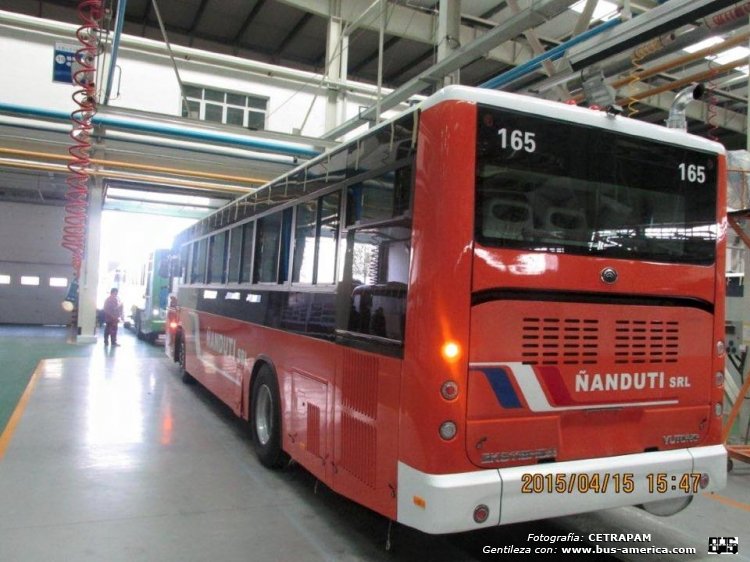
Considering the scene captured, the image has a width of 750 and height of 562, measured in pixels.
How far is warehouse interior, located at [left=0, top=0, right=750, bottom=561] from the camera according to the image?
4320 mm

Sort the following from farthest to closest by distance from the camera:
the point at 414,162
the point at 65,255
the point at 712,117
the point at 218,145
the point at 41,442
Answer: the point at 65,255 < the point at 712,117 < the point at 218,145 < the point at 41,442 < the point at 414,162

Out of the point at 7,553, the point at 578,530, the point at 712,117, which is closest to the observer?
the point at 7,553

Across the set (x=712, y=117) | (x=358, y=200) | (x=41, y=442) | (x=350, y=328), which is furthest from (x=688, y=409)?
(x=712, y=117)

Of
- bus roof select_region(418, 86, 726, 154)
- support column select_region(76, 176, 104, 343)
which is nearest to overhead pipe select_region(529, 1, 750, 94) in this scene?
bus roof select_region(418, 86, 726, 154)

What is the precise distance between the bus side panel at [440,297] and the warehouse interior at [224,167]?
0.98 m

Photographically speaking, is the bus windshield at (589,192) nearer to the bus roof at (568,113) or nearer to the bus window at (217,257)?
the bus roof at (568,113)

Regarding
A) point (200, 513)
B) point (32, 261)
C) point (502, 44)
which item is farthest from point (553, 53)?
point (32, 261)

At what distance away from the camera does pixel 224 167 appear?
46.1 ft

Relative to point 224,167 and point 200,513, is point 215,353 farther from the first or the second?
point 224,167

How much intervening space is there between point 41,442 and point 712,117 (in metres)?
14.9

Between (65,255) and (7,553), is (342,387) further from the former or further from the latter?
(65,255)

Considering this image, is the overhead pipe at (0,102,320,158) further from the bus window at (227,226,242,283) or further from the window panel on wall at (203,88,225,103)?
the bus window at (227,226,242,283)

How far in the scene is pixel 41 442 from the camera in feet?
20.9
